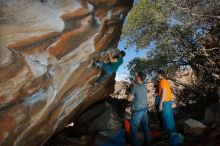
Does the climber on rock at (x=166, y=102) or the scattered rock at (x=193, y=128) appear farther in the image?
the scattered rock at (x=193, y=128)

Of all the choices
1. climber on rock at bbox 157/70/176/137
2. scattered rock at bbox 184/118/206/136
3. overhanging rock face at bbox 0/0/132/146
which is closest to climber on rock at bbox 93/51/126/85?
overhanging rock face at bbox 0/0/132/146

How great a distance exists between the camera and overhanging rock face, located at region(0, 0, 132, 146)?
698 cm

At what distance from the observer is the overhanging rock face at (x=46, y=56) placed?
6980mm

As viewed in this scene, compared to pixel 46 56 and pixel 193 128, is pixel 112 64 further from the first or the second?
pixel 46 56

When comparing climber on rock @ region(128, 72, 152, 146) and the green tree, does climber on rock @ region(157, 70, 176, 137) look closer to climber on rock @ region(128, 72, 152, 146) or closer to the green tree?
climber on rock @ region(128, 72, 152, 146)

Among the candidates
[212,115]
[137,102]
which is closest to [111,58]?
[137,102]

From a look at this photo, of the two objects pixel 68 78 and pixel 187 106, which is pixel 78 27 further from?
pixel 187 106

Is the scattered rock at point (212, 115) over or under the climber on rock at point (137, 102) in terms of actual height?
under

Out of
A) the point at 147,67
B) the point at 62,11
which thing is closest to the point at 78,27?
the point at 62,11

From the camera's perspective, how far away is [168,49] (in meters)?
15.9

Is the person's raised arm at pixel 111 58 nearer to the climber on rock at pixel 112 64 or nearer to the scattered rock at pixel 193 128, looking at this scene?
the climber on rock at pixel 112 64

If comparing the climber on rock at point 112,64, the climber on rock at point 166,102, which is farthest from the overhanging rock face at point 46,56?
the climber on rock at point 166,102

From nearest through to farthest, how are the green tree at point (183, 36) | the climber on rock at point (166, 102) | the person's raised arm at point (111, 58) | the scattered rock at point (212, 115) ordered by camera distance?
the climber on rock at point (166, 102), the person's raised arm at point (111, 58), the scattered rock at point (212, 115), the green tree at point (183, 36)

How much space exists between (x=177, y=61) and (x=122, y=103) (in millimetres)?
3501
